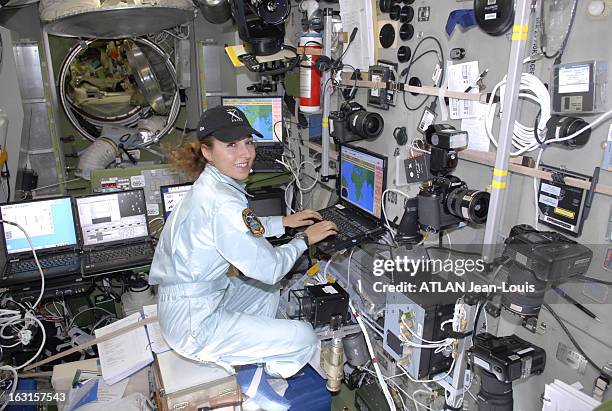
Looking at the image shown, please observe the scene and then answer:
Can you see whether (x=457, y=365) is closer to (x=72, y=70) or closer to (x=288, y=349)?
(x=288, y=349)

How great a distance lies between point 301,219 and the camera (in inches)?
95.5

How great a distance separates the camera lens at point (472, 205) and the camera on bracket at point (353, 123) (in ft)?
2.54

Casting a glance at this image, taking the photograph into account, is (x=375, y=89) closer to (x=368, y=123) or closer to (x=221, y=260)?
(x=368, y=123)

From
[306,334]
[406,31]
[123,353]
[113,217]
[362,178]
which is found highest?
[406,31]

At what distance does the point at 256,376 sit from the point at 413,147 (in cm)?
135

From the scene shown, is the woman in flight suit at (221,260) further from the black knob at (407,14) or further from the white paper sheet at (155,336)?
the black knob at (407,14)

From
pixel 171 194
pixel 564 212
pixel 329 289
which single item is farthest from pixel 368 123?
pixel 171 194

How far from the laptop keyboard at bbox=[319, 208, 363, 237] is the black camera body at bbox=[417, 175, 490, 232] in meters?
0.49

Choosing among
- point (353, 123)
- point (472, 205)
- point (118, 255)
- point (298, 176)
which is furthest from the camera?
point (298, 176)

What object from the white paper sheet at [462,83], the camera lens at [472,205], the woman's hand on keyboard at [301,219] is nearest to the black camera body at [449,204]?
the camera lens at [472,205]

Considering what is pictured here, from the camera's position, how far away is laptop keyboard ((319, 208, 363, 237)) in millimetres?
2371

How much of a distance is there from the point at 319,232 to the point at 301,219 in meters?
0.30

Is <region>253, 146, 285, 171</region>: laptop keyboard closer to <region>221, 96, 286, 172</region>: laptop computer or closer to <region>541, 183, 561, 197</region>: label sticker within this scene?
<region>221, 96, 286, 172</region>: laptop computer

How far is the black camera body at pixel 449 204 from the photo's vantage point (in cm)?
176
